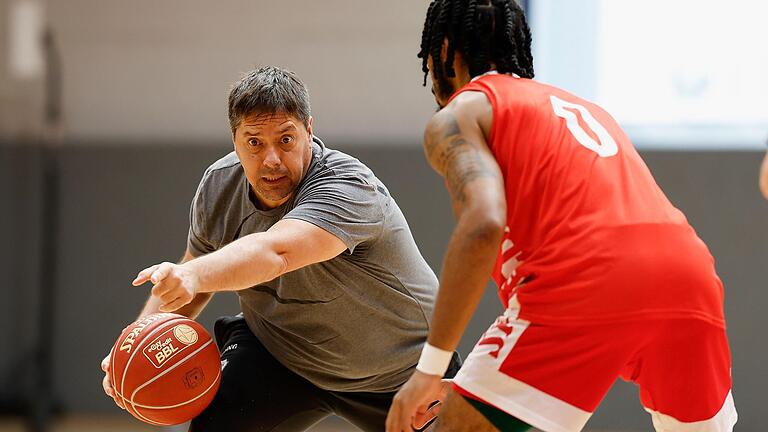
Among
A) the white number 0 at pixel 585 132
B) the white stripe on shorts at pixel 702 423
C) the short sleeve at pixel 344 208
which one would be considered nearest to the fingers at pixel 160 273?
the short sleeve at pixel 344 208

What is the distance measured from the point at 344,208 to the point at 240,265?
470mm

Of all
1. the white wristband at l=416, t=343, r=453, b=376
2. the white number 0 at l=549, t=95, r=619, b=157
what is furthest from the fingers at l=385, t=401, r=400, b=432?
the white number 0 at l=549, t=95, r=619, b=157

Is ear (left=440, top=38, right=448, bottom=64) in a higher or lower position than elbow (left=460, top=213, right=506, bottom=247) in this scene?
higher

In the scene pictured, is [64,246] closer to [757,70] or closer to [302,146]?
[302,146]

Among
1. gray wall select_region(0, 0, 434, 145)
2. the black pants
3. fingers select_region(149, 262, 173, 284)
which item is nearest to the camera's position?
fingers select_region(149, 262, 173, 284)

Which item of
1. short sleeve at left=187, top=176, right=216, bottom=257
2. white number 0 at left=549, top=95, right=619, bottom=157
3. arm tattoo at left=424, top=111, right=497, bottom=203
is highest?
white number 0 at left=549, top=95, right=619, bottom=157

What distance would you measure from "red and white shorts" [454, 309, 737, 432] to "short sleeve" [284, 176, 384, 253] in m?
0.79

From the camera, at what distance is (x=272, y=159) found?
10.0 feet

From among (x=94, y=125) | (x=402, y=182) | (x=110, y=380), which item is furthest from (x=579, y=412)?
(x=94, y=125)

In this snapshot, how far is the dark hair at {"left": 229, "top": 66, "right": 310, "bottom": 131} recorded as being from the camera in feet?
10.1

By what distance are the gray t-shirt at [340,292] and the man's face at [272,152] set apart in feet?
0.21

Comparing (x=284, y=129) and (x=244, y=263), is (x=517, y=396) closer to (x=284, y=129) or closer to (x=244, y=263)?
(x=244, y=263)

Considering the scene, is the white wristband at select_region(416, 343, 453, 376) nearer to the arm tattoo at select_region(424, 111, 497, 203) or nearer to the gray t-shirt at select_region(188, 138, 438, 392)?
the arm tattoo at select_region(424, 111, 497, 203)

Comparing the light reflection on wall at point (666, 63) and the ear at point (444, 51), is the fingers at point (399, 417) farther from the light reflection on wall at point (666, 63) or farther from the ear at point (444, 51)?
the light reflection on wall at point (666, 63)
